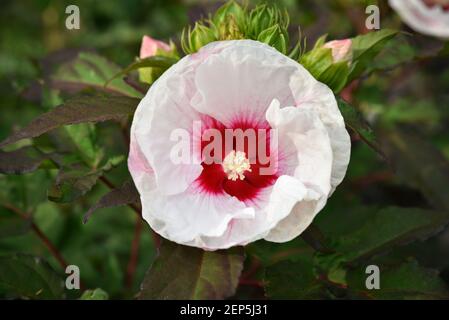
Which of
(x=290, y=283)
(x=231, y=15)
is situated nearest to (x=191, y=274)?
(x=290, y=283)

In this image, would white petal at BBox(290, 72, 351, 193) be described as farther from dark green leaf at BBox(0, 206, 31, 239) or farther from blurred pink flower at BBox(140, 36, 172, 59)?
dark green leaf at BBox(0, 206, 31, 239)

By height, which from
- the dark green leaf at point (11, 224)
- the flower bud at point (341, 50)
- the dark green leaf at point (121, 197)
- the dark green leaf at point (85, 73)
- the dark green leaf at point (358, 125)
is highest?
the flower bud at point (341, 50)

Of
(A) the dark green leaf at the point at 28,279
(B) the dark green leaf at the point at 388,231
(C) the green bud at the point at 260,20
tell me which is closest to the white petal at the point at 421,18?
(C) the green bud at the point at 260,20

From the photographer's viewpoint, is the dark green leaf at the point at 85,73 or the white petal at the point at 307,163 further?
the dark green leaf at the point at 85,73

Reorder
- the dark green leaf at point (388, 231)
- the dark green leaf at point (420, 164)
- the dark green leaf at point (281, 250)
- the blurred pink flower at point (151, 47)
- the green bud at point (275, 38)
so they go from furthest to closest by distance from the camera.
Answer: the dark green leaf at point (420, 164), the dark green leaf at point (281, 250), the dark green leaf at point (388, 231), the blurred pink flower at point (151, 47), the green bud at point (275, 38)

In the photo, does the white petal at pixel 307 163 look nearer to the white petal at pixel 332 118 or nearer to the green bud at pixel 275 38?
the white petal at pixel 332 118
